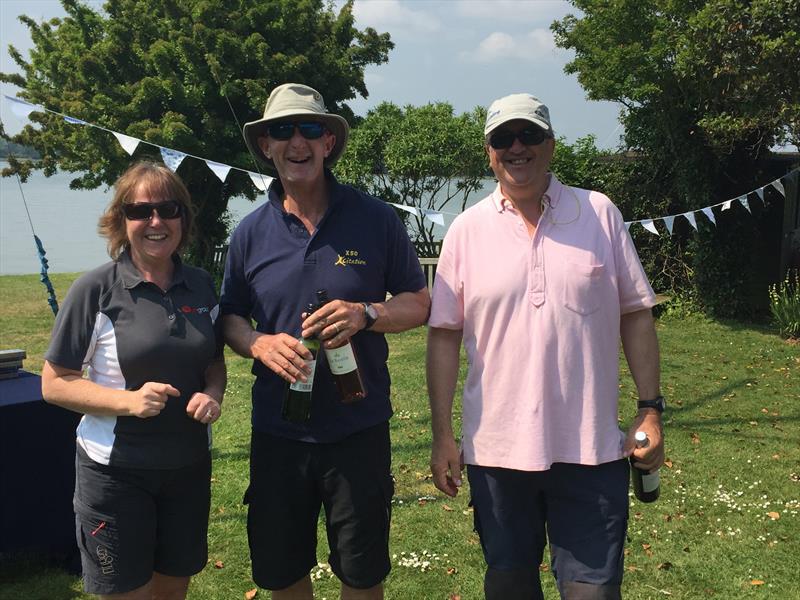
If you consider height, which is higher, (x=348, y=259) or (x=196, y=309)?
(x=348, y=259)

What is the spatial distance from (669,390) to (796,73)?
172 inches

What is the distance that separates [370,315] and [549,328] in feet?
2.11

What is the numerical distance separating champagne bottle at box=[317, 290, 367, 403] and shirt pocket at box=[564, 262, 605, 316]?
30.6 inches

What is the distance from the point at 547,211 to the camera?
2.49m

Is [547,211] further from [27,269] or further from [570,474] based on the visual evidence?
[27,269]

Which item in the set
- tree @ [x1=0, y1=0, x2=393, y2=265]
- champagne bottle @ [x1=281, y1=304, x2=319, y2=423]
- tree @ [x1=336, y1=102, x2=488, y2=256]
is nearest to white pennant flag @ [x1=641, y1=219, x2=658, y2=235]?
tree @ [x1=336, y1=102, x2=488, y2=256]

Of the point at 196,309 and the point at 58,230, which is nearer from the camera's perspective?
the point at 196,309

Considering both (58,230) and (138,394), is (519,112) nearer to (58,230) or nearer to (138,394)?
(138,394)

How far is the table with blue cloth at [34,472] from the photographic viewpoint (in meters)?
3.86

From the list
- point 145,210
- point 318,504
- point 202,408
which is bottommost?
point 318,504

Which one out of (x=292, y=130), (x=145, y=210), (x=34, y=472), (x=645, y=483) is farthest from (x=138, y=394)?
(x=34, y=472)

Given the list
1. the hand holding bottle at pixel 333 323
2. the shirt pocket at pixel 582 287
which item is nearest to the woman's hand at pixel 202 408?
the hand holding bottle at pixel 333 323

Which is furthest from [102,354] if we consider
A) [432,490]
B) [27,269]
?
[27,269]

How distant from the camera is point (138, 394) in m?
2.42
